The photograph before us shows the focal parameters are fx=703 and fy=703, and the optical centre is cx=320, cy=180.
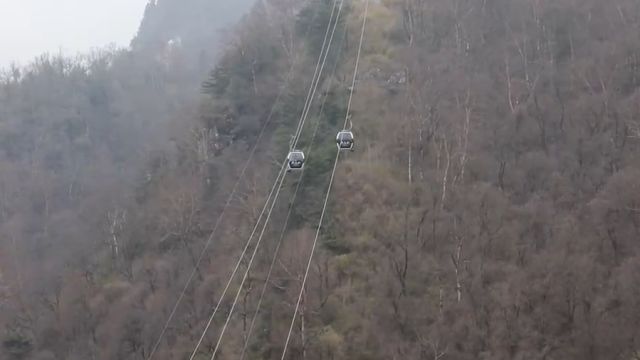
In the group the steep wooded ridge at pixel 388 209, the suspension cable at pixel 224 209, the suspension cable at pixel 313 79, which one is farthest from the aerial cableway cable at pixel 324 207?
the suspension cable at pixel 224 209

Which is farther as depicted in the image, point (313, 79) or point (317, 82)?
point (313, 79)

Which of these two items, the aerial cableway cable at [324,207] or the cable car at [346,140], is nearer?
the aerial cableway cable at [324,207]

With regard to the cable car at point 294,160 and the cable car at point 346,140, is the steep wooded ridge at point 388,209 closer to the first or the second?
the cable car at point 294,160

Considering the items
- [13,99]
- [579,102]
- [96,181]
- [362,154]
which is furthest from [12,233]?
[579,102]

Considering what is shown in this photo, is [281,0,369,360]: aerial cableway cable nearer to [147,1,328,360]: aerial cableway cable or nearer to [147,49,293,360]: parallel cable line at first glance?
[147,1,328,360]: aerial cableway cable

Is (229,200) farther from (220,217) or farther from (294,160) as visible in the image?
(294,160)

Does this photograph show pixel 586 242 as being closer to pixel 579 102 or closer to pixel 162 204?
pixel 579 102

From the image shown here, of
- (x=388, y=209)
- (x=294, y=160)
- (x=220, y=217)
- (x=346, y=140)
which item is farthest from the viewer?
(x=220, y=217)

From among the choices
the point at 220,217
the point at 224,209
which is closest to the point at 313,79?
the point at 224,209

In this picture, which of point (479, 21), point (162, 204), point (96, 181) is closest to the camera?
point (162, 204)
